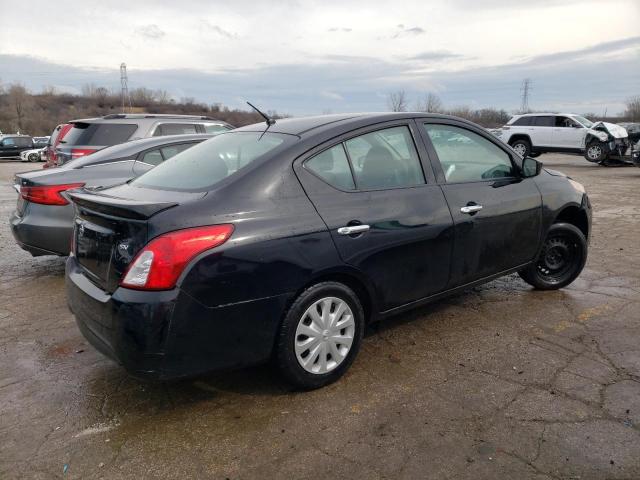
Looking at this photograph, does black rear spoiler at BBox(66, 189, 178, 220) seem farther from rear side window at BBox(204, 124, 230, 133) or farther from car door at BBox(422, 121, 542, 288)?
rear side window at BBox(204, 124, 230, 133)

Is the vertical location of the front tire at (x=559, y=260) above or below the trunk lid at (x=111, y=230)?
below

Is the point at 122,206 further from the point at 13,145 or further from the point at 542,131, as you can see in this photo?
the point at 13,145

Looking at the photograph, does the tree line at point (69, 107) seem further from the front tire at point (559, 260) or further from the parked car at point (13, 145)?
the front tire at point (559, 260)

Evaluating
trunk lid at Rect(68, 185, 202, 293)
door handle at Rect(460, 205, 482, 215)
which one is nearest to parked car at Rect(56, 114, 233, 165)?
trunk lid at Rect(68, 185, 202, 293)

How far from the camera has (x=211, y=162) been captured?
3.38 m

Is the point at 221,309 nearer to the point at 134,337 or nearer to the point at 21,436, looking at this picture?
the point at 134,337

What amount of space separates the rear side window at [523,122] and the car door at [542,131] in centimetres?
20

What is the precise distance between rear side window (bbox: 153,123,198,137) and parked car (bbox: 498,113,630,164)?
46.0 ft

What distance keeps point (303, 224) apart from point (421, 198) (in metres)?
1.00

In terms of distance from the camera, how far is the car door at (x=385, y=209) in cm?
311

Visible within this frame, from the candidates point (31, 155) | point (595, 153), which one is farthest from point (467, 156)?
point (31, 155)

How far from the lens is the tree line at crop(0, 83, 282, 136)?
71250 mm

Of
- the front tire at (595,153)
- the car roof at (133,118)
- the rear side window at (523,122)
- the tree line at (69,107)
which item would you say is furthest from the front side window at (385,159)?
the tree line at (69,107)

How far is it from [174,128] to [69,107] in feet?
301
